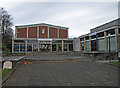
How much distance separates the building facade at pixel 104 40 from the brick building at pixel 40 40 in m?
4.69

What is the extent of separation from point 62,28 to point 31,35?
11.1 metres

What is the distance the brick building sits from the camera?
38250 mm

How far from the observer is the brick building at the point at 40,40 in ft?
125

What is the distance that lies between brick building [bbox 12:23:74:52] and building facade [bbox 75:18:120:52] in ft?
15.4

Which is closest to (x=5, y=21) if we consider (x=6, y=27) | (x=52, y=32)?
(x=6, y=27)

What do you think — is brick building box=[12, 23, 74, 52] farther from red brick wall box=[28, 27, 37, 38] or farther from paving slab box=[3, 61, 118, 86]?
paving slab box=[3, 61, 118, 86]

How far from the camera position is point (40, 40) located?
3966 centimetres

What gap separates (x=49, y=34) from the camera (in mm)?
44625

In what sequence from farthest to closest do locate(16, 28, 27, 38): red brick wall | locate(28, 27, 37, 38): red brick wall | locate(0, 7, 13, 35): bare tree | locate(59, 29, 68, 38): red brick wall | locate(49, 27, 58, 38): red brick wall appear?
1. locate(59, 29, 68, 38): red brick wall
2. locate(49, 27, 58, 38): red brick wall
3. locate(16, 28, 27, 38): red brick wall
4. locate(28, 27, 37, 38): red brick wall
5. locate(0, 7, 13, 35): bare tree

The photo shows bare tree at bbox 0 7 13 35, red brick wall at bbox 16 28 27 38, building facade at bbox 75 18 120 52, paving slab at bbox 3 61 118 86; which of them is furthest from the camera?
red brick wall at bbox 16 28 27 38

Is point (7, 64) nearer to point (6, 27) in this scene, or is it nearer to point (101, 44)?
point (101, 44)

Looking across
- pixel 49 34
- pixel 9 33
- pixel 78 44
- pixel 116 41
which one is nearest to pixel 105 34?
pixel 116 41

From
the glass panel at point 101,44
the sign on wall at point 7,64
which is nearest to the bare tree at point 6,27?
the glass panel at point 101,44

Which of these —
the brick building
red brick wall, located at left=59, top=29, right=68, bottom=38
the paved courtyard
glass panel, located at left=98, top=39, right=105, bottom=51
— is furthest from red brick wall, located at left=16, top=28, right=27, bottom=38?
the paved courtyard
